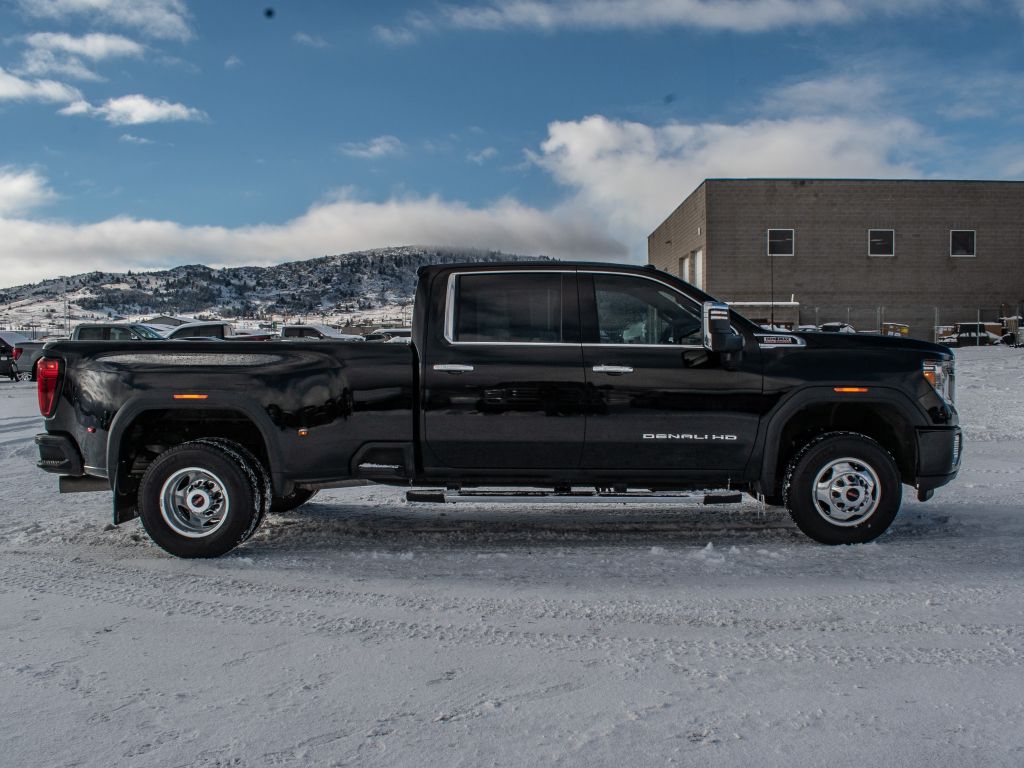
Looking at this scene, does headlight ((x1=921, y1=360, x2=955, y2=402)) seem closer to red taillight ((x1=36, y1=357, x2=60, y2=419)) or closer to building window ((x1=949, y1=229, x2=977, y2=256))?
red taillight ((x1=36, y1=357, x2=60, y2=419))

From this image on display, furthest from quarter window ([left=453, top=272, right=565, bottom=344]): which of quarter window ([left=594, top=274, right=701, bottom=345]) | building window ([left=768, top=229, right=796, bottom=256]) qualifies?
building window ([left=768, top=229, right=796, bottom=256])

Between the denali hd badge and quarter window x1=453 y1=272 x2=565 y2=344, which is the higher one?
quarter window x1=453 y1=272 x2=565 y2=344

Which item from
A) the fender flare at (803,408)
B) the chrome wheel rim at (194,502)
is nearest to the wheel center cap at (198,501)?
the chrome wheel rim at (194,502)

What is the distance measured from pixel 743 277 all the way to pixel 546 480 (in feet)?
131

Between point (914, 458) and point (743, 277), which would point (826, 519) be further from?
point (743, 277)

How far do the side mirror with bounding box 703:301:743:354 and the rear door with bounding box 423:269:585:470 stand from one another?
83 centimetres

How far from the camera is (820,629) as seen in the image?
Result: 4027 millimetres

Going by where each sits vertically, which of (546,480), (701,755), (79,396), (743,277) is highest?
(743,277)

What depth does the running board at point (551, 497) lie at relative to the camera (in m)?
5.38

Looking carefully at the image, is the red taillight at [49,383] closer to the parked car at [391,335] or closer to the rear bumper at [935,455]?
the parked car at [391,335]

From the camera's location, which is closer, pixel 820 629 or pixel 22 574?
pixel 820 629

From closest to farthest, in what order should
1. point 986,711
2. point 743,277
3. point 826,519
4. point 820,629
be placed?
point 986,711 → point 820,629 → point 826,519 → point 743,277

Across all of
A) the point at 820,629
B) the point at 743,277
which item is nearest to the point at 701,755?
the point at 820,629

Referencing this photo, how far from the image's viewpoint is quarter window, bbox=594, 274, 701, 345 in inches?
221
